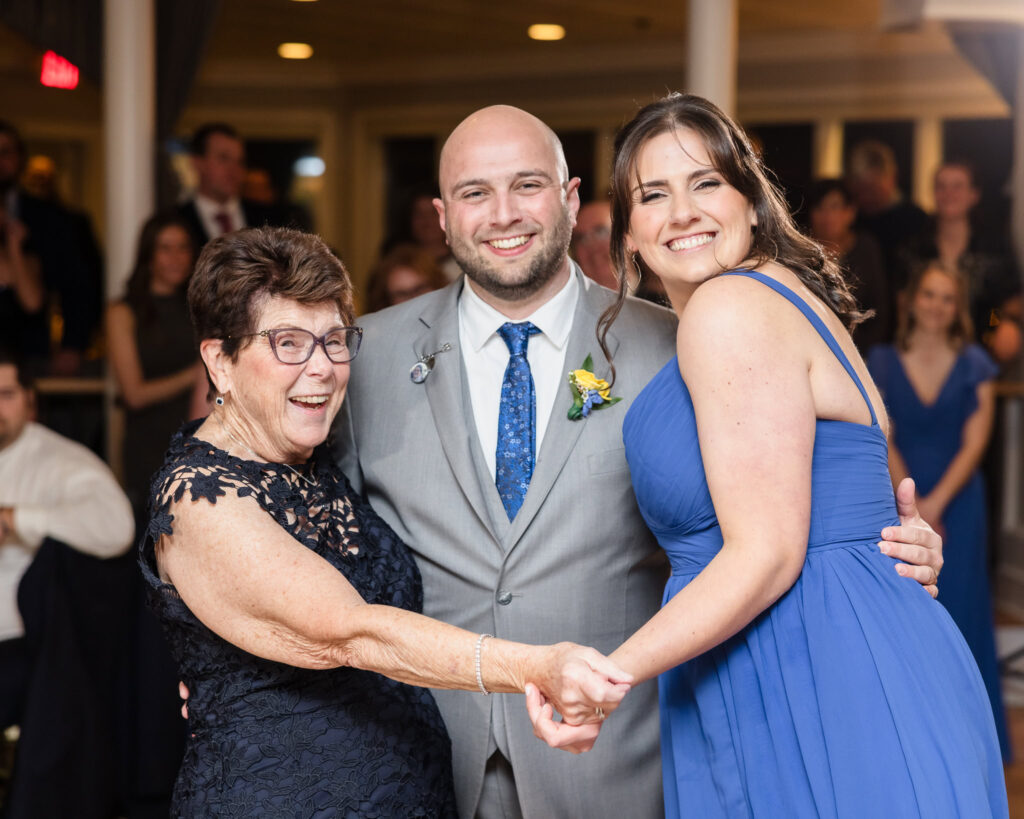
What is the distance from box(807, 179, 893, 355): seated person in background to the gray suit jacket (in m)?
3.52

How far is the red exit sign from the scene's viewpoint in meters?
5.09

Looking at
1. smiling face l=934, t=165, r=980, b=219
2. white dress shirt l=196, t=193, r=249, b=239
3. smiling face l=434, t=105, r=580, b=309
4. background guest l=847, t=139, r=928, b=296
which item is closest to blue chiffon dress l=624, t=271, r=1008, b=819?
smiling face l=434, t=105, r=580, b=309

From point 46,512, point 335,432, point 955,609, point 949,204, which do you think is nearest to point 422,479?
point 335,432

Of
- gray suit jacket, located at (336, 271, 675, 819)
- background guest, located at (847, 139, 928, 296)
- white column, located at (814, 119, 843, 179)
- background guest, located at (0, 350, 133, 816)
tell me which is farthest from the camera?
white column, located at (814, 119, 843, 179)

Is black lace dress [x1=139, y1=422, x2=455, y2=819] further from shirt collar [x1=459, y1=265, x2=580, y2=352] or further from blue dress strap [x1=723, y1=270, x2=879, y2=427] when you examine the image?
blue dress strap [x1=723, y1=270, x2=879, y2=427]

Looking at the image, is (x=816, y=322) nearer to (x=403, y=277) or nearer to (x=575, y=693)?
(x=575, y=693)

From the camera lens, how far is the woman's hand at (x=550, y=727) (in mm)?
1698

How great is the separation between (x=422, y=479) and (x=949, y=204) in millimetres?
4224

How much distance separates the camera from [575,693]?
5.40ft

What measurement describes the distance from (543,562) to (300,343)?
22.5 inches

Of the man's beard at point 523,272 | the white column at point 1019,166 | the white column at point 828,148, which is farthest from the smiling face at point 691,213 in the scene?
the white column at point 828,148

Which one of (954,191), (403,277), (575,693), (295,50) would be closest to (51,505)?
(403,277)

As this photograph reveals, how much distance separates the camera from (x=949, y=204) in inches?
220

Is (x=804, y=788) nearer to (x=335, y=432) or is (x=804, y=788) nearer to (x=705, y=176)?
(x=705, y=176)
